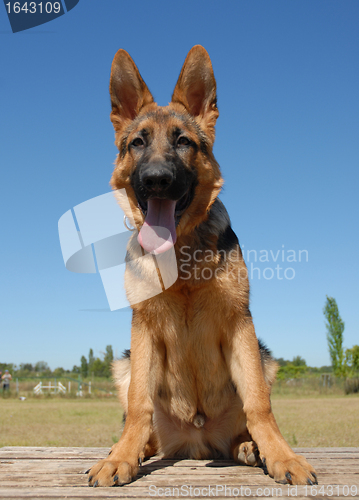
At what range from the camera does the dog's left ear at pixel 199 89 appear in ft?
11.8

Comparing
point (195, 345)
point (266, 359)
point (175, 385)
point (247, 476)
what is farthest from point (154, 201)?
point (247, 476)

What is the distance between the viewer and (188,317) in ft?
10.1

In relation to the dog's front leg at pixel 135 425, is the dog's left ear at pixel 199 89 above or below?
above

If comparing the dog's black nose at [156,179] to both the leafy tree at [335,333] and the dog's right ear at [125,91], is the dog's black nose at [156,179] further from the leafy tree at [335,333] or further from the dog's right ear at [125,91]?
the leafy tree at [335,333]

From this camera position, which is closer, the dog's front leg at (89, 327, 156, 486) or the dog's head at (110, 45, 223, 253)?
the dog's front leg at (89, 327, 156, 486)

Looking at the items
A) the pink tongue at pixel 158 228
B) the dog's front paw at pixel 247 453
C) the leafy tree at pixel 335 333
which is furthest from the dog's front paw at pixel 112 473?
the leafy tree at pixel 335 333

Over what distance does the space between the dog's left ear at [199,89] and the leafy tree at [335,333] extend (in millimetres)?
57168

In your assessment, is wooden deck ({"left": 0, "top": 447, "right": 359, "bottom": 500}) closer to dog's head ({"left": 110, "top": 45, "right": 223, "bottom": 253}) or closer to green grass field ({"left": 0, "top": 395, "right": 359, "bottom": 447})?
dog's head ({"left": 110, "top": 45, "right": 223, "bottom": 253})

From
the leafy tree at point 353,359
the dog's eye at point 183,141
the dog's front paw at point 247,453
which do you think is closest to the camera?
the dog's front paw at point 247,453

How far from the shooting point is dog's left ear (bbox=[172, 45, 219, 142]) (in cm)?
359

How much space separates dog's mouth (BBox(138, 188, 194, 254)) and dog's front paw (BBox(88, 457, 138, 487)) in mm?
1544

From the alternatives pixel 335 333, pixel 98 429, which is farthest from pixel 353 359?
pixel 98 429

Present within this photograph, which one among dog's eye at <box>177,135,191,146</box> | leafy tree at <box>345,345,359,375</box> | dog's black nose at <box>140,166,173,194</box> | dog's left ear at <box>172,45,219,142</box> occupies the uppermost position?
dog's left ear at <box>172,45,219,142</box>

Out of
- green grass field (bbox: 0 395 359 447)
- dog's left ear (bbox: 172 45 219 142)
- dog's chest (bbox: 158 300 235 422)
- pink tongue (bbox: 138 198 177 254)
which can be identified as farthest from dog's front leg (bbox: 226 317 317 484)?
green grass field (bbox: 0 395 359 447)
